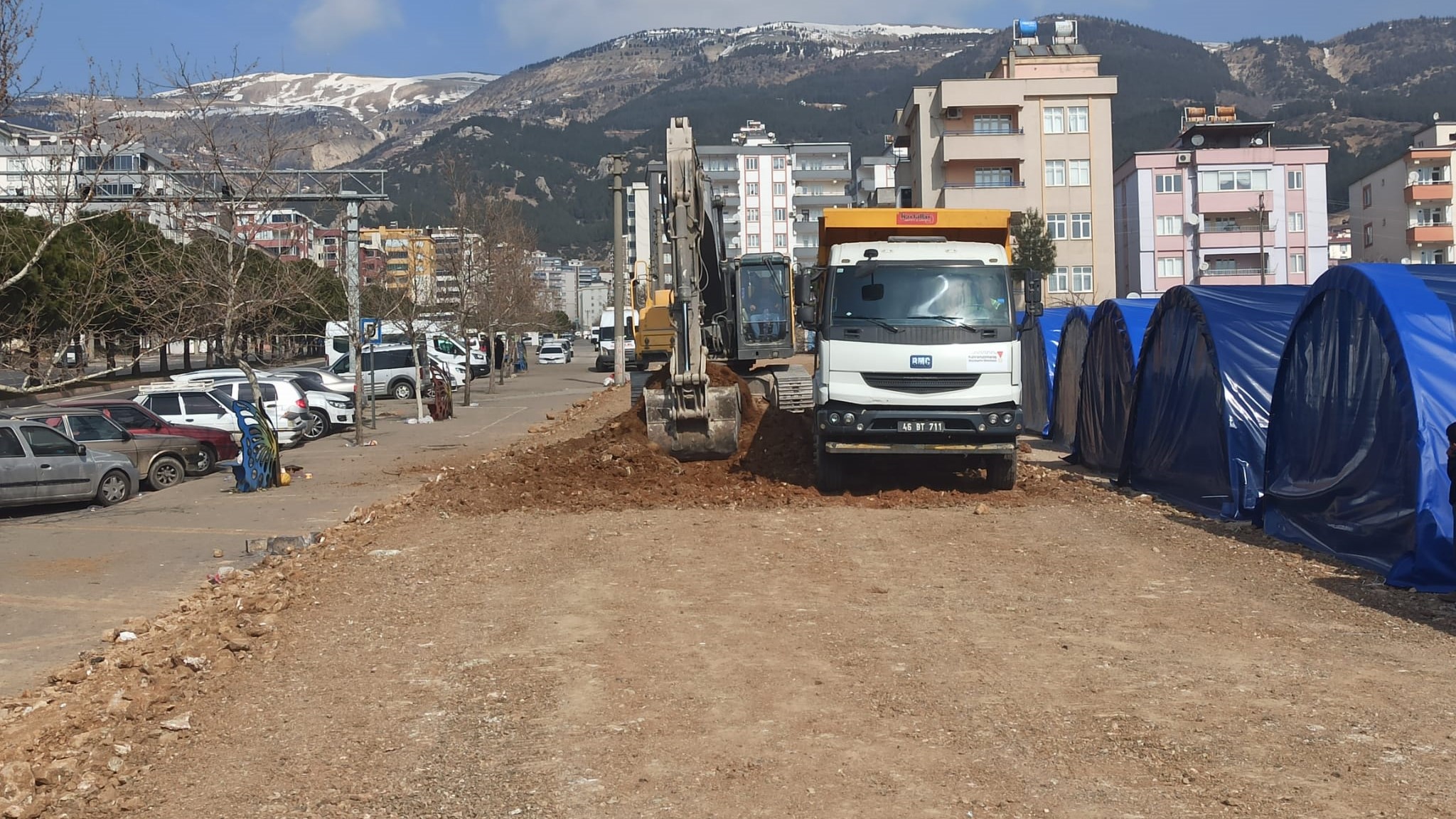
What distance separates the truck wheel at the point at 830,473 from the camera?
1524 cm

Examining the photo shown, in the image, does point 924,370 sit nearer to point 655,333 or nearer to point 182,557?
point 182,557

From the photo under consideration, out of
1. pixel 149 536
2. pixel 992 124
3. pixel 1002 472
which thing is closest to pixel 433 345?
pixel 992 124

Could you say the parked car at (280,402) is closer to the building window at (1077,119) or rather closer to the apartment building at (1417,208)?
the building window at (1077,119)

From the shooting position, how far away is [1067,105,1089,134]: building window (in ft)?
225

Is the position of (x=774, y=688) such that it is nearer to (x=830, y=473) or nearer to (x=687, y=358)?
(x=830, y=473)

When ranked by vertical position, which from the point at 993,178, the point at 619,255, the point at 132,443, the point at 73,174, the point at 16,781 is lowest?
the point at 16,781

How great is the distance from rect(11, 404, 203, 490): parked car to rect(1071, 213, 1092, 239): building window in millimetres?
55182

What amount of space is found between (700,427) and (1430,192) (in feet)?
255

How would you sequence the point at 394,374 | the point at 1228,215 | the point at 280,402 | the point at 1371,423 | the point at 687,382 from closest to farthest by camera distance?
the point at 1371,423 → the point at 687,382 → the point at 280,402 → the point at 394,374 → the point at 1228,215

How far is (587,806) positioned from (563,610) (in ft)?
13.3

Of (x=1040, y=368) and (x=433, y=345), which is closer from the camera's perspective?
(x=1040, y=368)

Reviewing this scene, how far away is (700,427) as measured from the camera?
17.5 m

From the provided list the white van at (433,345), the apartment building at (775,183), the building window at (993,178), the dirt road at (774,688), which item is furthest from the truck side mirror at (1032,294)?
the apartment building at (775,183)

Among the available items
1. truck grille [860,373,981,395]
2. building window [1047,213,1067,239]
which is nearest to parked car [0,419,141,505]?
truck grille [860,373,981,395]
